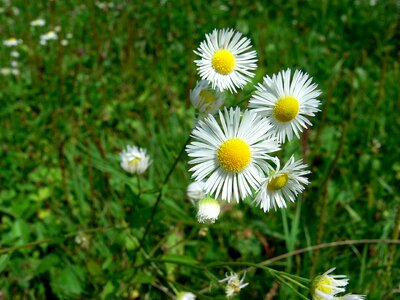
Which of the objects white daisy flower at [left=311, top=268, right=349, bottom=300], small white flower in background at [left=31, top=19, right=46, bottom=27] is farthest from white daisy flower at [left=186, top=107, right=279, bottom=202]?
small white flower in background at [left=31, top=19, right=46, bottom=27]

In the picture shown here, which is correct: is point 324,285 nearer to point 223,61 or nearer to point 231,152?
point 231,152

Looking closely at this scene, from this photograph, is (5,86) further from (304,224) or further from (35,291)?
(304,224)

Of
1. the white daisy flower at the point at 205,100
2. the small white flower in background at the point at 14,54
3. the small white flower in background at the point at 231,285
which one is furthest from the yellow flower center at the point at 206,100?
the small white flower in background at the point at 14,54

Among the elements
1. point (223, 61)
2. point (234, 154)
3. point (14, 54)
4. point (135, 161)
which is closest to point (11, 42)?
point (14, 54)

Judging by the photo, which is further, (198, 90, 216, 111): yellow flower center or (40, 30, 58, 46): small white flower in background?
(40, 30, 58, 46): small white flower in background

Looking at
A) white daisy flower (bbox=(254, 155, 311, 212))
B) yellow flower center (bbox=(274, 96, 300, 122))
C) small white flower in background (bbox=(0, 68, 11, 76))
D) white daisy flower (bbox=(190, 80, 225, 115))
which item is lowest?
white daisy flower (bbox=(254, 155, 311, 212))

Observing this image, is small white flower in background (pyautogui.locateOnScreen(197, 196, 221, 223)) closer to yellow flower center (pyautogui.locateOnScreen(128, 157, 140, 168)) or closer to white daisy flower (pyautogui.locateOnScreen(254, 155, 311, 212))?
white daisy flower (pyautogui.locateOnScreen(254, 155, 311, 212))

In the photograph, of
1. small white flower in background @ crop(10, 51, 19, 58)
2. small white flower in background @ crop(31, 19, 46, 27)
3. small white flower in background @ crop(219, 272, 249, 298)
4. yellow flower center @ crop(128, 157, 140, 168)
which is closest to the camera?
small white flower in background @ crop(219, 272, 249, 298)
